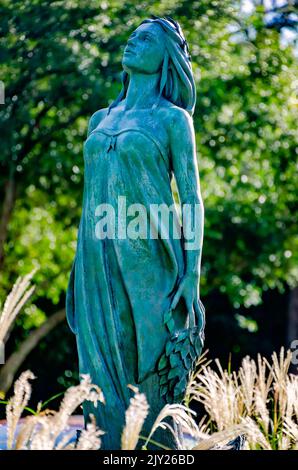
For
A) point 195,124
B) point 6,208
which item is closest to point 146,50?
point 195,124

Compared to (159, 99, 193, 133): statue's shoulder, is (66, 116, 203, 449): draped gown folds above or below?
below

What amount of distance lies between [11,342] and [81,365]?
9.99 metres

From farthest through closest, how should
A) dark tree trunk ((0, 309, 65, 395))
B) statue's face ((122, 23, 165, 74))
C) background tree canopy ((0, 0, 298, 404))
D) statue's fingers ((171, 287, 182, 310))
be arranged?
dark tree trunk ((0, 309, 65, 395)) → background tree canopy ((0, 0, 298, 404)) → statue's face ((122, 23, 165, 74)) → statue's fingers ((171, 287, 182, 310))

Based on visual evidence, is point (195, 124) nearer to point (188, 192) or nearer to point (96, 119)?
point (96, 119)

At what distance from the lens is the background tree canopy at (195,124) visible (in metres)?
11.8

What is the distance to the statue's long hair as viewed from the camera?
17.0ft

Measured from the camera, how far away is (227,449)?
16.4 ft

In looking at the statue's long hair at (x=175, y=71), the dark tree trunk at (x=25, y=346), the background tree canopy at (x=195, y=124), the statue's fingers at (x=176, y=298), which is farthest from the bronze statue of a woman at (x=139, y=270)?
the dark tree trunk at (x=25, y=346)

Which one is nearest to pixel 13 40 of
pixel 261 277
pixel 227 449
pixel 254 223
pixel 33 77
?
pixel 33 77

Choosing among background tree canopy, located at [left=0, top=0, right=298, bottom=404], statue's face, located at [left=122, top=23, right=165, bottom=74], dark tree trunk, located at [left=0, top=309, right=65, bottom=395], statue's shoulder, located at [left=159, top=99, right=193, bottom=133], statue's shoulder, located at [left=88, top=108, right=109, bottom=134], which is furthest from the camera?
dark tree trunk, located at [left=0, top=309, right=65, bottom=395]

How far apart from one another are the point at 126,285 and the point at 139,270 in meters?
0.10

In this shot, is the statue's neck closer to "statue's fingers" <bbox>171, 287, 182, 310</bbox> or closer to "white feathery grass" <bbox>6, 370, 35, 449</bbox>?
"statue's fingers" <bbox>171, 287, 182, 310</bbox>

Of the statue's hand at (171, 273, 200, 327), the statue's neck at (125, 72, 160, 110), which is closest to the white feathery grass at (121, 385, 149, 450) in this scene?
the statue's hand at (171, 273, 200, 327)

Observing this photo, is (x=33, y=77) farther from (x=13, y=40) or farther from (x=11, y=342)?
(x=11, y=342)
